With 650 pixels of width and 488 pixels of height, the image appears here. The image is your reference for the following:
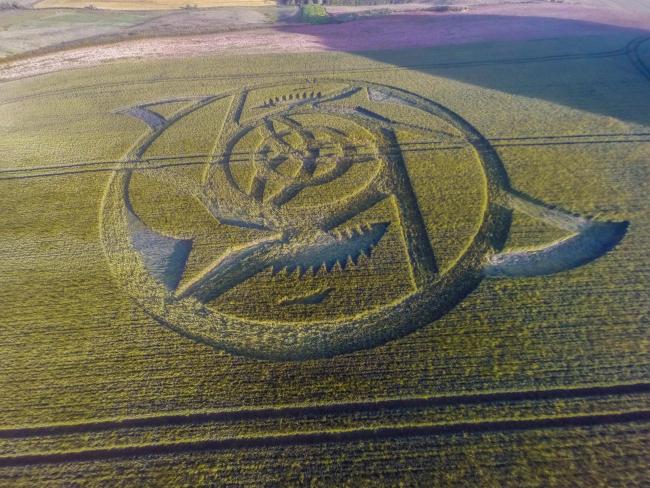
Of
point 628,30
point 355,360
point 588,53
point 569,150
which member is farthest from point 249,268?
point 628,30

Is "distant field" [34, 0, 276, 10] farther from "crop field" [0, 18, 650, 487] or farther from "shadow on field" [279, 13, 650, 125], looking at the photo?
"crop field" [0, 18, 650, 487]

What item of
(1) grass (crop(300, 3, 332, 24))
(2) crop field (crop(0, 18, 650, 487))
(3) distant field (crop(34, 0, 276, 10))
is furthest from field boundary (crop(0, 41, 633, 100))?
(3) distant field (crop(34, 0, 276, 10))

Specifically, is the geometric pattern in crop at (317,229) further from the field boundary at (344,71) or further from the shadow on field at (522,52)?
the shadow on field at (522,52)

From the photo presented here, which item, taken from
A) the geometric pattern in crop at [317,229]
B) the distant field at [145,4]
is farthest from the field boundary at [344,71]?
the distant field at [145,4]

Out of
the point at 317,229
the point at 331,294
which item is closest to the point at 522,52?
the point at 317,229

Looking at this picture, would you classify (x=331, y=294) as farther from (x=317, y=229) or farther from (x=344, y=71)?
(x=344, y=71)

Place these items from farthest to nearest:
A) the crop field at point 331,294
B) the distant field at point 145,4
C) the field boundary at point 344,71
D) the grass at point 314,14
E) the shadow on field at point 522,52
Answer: the distant field at point 145,4 < the grass at point 314,14 < the field boundary at point 344,71 < the shadow on field at point 522,52 < the crop field at point 331,294

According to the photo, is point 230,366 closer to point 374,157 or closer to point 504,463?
point 504,463
